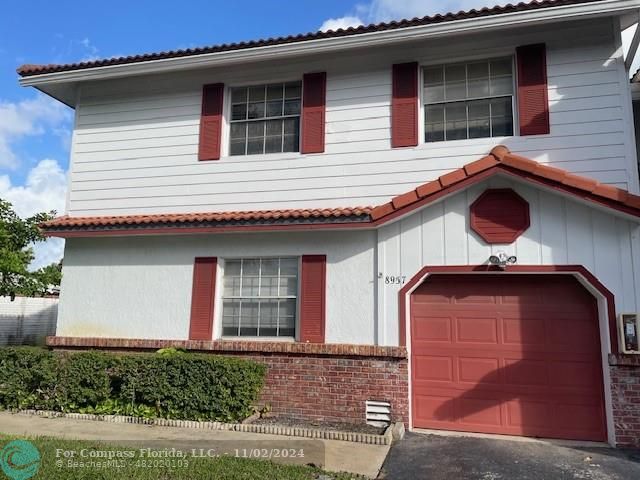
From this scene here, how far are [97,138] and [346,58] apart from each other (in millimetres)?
5106

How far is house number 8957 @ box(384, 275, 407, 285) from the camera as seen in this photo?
7.68 meters

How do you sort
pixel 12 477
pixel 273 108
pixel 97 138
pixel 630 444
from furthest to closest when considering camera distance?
pixel 97 138 < pixel 273 108 < pixel 630 444 < pixel 12 477

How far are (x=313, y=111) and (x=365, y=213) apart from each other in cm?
236

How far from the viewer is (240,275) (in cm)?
875

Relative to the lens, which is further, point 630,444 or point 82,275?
point 82,275

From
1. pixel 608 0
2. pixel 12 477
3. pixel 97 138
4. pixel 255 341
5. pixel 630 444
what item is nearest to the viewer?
pixel 12 477

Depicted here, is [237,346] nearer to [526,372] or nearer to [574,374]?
[526,372]

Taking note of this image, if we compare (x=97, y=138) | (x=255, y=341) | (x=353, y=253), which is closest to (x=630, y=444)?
(x=353, y=253)

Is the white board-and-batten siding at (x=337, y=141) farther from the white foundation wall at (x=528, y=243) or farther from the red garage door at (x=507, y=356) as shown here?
the red garage door at (x=507, y=356)

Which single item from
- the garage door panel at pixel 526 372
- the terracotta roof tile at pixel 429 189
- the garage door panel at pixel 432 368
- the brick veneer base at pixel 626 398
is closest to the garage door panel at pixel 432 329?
the garage door panel at pixel 432 368

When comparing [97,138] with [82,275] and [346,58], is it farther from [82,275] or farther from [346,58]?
[346,58]

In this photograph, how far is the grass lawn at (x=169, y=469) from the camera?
5043 mm

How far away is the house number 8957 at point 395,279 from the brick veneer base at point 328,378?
99 cm

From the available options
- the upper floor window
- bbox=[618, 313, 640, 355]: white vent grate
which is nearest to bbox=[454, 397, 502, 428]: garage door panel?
bbox=[618, 313, 640, 355]: white vent grate
